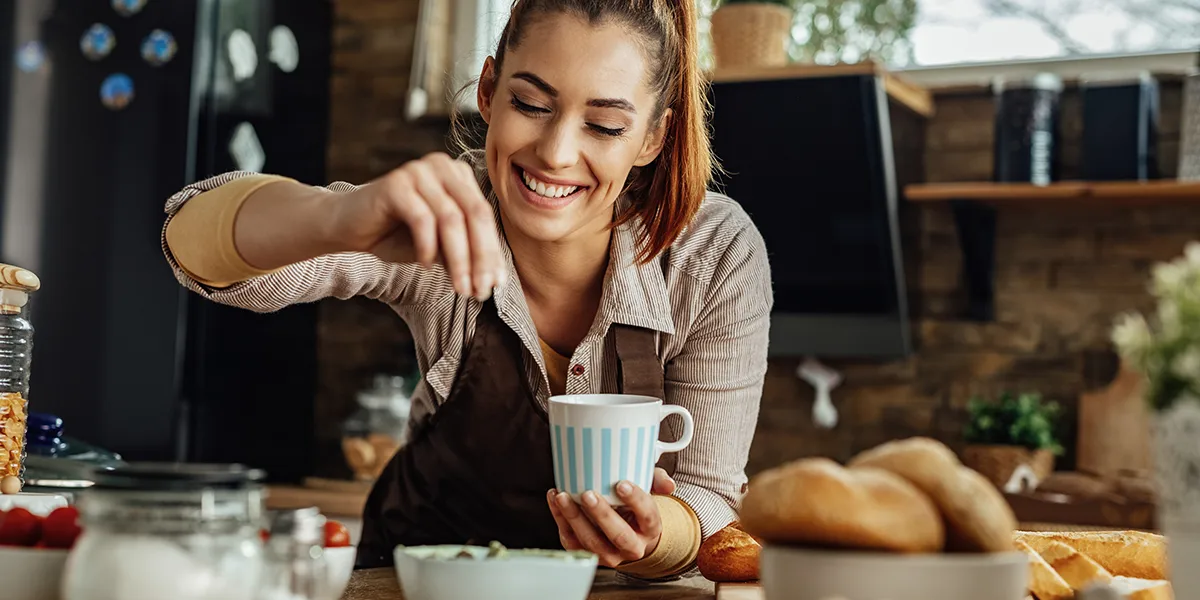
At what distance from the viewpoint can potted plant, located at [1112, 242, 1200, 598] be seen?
2.53ft

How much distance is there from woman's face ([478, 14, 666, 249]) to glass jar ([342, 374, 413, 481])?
182 cm

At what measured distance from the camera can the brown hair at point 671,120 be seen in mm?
1463

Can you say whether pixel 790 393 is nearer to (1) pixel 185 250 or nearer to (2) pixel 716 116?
(2) pixel 716 116

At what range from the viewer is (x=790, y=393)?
3.10 metres

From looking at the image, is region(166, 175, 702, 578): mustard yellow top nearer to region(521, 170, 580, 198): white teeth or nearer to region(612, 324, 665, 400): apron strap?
region(521, 170, 580, 198): white teeth

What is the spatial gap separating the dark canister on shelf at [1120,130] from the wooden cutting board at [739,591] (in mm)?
1909

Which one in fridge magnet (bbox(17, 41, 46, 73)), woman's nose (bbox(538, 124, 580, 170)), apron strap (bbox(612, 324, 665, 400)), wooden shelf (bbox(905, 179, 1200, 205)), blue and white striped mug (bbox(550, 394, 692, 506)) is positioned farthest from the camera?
fridge magnet (bbox(17, 41, 46, 73))

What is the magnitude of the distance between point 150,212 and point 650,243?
1.86 meters

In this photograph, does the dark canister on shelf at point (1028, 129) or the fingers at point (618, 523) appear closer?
the fingers at point (618, 523)

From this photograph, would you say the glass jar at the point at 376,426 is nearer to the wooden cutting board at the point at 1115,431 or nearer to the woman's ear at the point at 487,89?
the wooden cutting board at the point at 1115,431

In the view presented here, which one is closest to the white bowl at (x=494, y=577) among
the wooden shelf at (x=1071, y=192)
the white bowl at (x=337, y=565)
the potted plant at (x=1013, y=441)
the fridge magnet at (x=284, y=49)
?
the white bowl at (x=337, y=565)

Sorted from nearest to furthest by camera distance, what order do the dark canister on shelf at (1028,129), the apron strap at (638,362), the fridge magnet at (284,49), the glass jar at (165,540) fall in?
1. the glass jar at (165,540)
2. the apron strap at (638,362)
3. the dark canister on shelf at (1028,129)
4. the fridge magnet at (284,49)

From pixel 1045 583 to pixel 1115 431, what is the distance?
6.22ft

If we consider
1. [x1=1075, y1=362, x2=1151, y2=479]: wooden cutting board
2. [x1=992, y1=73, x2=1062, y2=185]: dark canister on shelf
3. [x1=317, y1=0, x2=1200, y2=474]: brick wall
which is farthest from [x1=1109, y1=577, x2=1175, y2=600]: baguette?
[x1=317, y1=0, x2=1200, y2=474]: brick wall
